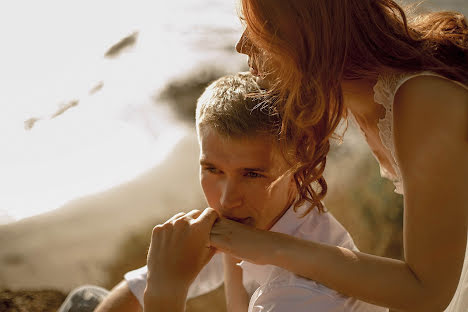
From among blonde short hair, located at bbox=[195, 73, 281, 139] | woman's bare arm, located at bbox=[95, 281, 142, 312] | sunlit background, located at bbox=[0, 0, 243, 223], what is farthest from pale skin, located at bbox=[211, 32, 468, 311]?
sunlit background, located at bbox=[0, 0, 243, 223]

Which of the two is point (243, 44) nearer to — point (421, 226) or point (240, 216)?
point (240, 216)

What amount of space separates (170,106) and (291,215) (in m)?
0.65

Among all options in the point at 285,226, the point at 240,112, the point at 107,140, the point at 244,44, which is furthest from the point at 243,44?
the point at 107,140

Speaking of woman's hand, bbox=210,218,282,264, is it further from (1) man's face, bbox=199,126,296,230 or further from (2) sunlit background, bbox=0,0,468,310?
(2) sunlit background, bbox=0,0,468,310

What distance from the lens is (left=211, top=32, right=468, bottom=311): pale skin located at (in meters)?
0.87

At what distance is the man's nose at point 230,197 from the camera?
1.05 m

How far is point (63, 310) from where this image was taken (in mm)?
1325

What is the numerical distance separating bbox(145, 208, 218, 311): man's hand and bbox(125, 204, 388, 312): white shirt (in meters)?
0.13

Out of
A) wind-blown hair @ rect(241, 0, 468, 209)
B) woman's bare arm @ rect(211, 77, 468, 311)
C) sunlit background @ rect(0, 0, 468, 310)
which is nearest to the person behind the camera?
woman's bare arm @ rect(211, 77, 468, 311)

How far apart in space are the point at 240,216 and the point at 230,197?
0.05m

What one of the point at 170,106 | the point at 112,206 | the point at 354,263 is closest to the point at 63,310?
the point at 112,206

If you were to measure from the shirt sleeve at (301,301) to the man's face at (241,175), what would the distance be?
0.52 ft

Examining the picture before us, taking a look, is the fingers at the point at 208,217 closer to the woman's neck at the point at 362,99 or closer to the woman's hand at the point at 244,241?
the woman's hand at the point at 244,241

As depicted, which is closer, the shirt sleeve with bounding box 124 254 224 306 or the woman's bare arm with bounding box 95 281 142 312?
the woman's bare arm with bounding box 95 281 142 312
